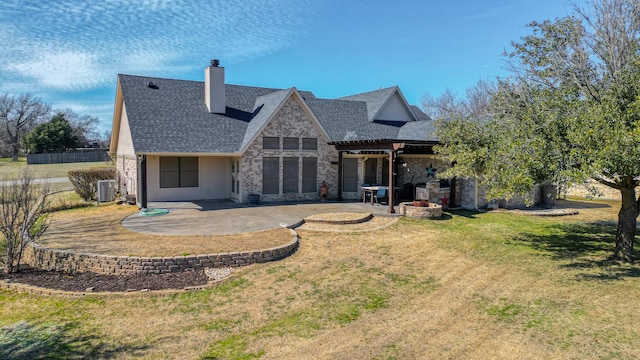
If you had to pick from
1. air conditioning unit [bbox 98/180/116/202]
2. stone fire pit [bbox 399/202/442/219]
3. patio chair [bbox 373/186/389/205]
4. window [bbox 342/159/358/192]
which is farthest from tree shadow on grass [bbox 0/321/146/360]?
window [bbox 342/159/358/192]

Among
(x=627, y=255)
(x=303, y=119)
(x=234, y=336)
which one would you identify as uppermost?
(x=303, y=119)

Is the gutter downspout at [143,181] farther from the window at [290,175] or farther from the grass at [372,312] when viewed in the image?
the grass at [372,312]

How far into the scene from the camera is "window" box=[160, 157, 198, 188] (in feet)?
61.0

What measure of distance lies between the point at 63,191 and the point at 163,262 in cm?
1809

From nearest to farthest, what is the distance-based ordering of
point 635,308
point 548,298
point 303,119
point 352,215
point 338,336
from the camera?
point 338,336
point 635,308
point 548,298
point 352,215
point 303,119

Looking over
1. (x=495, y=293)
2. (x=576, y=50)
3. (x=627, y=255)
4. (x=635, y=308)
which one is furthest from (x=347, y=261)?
(x=576, y=50)

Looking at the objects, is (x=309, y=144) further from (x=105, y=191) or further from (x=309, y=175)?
(x=105, y=191)

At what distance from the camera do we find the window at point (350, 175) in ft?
68.3

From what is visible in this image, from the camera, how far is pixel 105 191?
1886cm

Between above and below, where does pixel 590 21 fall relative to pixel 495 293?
above

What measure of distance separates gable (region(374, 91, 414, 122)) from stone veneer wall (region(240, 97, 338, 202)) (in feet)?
18.1

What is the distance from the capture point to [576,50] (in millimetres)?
10961

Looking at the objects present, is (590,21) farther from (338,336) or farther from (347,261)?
(338,336)

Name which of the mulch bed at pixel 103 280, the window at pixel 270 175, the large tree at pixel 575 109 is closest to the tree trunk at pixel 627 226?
the large tree at pixel 575 109
